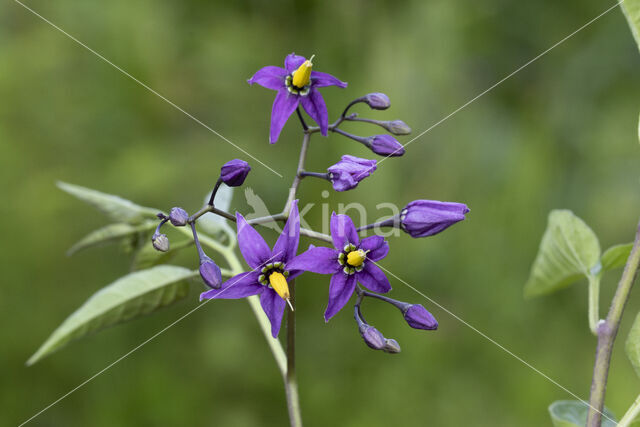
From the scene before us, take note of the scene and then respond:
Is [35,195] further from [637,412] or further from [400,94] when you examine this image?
[637,412]

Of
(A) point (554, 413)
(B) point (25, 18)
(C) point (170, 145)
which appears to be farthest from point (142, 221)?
(B) point (25, 18)

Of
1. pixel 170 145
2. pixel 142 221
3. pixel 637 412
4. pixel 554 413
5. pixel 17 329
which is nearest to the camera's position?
pixel 637 412

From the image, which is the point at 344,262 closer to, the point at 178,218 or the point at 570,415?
the point at 178,218

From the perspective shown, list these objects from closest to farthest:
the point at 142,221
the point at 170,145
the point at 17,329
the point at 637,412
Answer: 1. the point at 637,412
2. the point at 142,221
3. the point at 17,329
4. the point at 170,145

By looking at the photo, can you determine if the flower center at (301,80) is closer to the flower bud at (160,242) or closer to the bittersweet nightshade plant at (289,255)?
the bittersweet nightshade plant at (289,255)

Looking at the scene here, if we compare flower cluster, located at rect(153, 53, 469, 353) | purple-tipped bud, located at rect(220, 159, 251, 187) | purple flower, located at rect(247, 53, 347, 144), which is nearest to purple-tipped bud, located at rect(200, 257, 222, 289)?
flower cluster, located at rect(153, 53, 469, 353)

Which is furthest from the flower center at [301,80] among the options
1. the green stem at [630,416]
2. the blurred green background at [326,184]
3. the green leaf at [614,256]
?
the blurred green background at [326,184]

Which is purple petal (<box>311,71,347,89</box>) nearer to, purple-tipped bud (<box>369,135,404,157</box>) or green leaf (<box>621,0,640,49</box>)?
purple-tipped bud (<box>369,135,404,157</box>)
